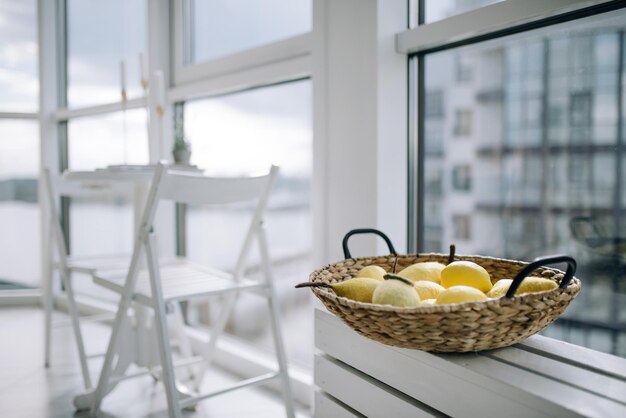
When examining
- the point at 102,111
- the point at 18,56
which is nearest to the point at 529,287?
the point at 102,111

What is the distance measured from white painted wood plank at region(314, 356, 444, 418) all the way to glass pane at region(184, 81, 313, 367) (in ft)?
2.86

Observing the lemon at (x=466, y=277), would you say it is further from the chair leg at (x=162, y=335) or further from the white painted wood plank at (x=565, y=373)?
the chair leg at (x=162, y=335)

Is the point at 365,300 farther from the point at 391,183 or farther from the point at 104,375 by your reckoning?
the point at 104,375

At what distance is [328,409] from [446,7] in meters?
1.12

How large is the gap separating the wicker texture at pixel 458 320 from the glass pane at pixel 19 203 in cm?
323

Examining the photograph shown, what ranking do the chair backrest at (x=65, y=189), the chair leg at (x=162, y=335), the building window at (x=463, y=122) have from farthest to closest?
the chair backrest at (x=65, y=189) → the building window at (x=463, y=122) → the chair leg at (x=162, y=335)

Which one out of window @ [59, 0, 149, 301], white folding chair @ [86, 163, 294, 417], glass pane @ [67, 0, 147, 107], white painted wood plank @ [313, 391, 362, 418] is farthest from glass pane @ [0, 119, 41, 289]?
white painted wood plank @ [313, 391, 362, 418]

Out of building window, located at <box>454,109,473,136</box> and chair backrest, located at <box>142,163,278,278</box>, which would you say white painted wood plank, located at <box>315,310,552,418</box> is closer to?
chair backrest, located at <box>142,163,278,278</box>

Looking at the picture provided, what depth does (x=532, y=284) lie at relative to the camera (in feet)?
2.47

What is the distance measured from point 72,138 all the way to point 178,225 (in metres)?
1.21

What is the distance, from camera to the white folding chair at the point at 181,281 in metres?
1.31

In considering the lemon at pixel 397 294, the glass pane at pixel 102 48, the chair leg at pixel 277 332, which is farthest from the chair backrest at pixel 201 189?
the glass pane at pixel 102 48

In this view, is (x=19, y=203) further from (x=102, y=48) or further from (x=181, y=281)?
(x=181, y=281)

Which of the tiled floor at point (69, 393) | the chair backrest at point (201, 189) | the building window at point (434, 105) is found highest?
the building window at point (434, 105)
